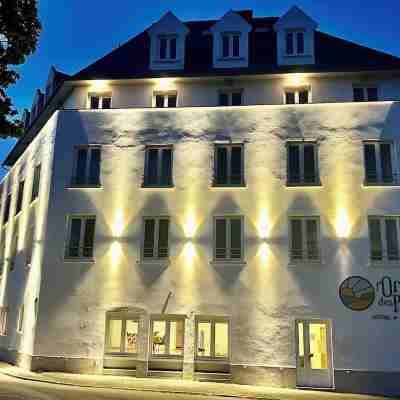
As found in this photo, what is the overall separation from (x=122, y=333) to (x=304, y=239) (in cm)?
846

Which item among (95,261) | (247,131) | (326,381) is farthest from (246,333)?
(247,131)

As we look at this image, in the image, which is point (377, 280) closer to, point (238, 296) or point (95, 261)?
point (238, 296)

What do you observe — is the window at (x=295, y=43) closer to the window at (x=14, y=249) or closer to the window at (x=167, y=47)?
the window at (x=167, y=47)

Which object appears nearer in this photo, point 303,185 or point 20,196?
point 303,185

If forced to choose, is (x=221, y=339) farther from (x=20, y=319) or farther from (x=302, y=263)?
(x=20, y=319)

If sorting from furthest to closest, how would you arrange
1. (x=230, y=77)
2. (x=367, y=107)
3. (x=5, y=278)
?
(x=5, y=278)
(x=230, y=77)
(x=367, y=107)

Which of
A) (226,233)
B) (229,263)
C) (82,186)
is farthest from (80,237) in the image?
(229,263)

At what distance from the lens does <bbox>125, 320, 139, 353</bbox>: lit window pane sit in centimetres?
2075

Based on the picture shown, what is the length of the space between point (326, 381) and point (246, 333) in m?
3.52

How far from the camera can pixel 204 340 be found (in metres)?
20.4

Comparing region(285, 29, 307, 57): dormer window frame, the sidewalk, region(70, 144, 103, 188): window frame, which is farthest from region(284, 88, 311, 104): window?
the sidewalk

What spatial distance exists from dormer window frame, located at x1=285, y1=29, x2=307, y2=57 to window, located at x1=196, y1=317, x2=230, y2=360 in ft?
44.2

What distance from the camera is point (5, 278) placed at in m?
26.9

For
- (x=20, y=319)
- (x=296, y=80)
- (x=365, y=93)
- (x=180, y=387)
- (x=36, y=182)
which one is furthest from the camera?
(x=36, y=182)
